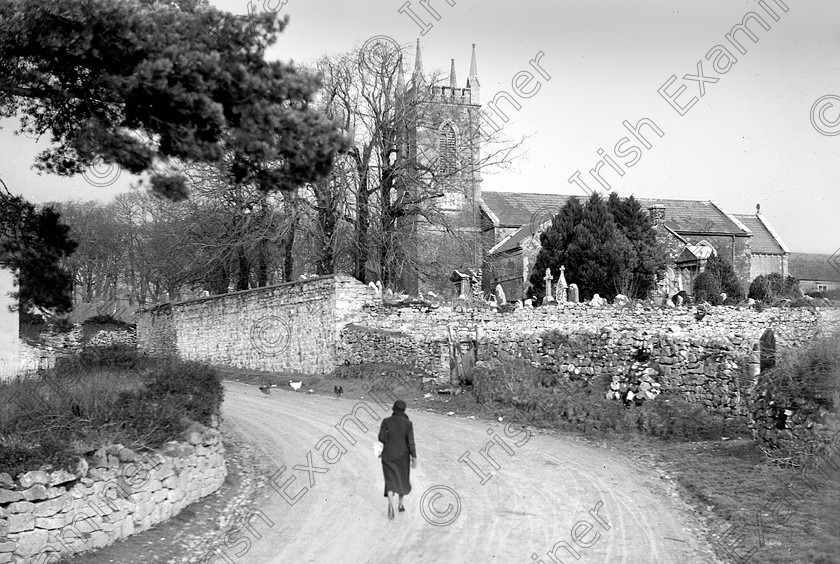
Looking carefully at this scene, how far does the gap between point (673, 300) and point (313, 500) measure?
2437cm

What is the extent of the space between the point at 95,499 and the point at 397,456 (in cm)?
340

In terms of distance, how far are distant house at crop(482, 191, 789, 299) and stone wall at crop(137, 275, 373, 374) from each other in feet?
53.4

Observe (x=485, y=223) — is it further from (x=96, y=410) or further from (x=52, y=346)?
(x=96, y=410)

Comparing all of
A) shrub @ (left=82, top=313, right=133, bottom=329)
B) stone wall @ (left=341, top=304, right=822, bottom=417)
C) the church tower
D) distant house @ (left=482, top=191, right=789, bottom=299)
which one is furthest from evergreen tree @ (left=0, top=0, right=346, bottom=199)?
distant house @ (left=482, top=191, right=789, bottom=299)

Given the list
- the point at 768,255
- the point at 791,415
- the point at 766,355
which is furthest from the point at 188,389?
the point at 768,255

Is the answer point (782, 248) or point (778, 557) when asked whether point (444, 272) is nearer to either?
point (778, 557)

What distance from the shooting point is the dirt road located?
25.1 ft

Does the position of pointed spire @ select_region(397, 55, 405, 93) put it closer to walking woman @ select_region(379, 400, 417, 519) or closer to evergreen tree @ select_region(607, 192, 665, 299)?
evergreen tree @ select_region(607, 192, 665, 299)

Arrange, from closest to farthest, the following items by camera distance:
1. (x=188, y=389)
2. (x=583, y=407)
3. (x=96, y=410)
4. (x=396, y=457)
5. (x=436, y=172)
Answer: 1. (x=96, y=410)
2. (x=396, y=457)
3. (x=188, y=389)
4. (x=583, y=407)
5. (x=436, y=172)

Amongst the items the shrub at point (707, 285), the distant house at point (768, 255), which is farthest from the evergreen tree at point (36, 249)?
the distant house at point (768, 255)

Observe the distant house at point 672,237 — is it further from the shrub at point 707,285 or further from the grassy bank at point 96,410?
the grassy bank at point 96,410

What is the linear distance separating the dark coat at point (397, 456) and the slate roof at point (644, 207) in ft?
141

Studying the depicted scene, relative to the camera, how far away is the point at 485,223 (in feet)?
174

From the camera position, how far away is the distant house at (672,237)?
43719mm
